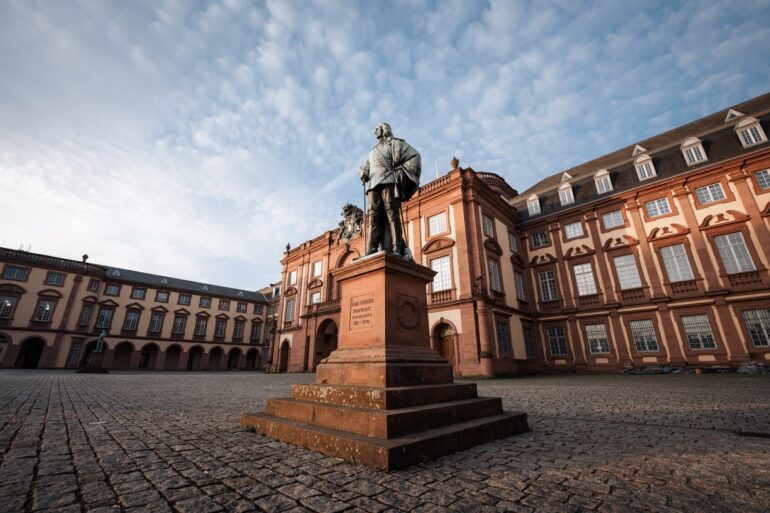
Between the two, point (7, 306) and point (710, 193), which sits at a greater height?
point (710, 193)

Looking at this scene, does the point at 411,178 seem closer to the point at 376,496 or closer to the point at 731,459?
the point at 376,496

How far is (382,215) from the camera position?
18.9 feet

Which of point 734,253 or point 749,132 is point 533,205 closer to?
point 734,253

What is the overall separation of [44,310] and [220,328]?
17.3m

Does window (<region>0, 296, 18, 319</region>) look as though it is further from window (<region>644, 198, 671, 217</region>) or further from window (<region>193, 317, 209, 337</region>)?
window (<region>644, 198, 671, 217</region>)

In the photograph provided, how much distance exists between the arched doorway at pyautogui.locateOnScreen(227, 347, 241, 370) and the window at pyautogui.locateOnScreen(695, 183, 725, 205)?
49612mm

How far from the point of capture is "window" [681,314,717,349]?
592 inches

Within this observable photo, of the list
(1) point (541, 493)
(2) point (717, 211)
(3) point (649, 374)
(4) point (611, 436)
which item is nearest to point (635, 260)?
(2) point (717, 211)

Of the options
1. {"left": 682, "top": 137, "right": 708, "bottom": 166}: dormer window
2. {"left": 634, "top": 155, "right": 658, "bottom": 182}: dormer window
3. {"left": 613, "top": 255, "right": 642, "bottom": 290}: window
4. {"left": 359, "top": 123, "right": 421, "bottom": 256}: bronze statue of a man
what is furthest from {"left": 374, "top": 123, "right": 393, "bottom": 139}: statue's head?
{"left": 682, "top": 137, "right": 708, "bottom": 166}: dormer window

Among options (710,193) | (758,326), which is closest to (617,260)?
(710,193)

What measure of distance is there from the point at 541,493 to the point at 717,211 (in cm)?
2135

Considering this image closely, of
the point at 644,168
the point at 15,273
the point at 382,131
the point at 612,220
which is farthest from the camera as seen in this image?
the point at 15,273

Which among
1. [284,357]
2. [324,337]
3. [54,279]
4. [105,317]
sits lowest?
[284,357]

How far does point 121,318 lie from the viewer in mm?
36250
